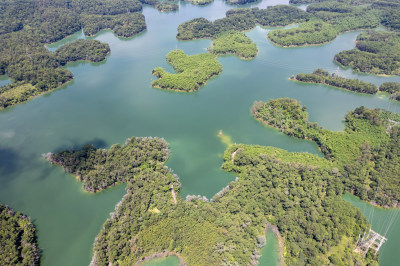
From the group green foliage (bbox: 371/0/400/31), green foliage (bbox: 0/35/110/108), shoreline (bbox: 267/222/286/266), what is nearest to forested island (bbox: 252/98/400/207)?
shoreline (bbox: 267/222/286/266)

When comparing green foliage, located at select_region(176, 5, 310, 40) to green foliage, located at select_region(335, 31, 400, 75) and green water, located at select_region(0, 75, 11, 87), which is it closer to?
green foliage, located at select_region(335, 31, 400, 75)

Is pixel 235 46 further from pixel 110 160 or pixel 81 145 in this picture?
pixel 110 160

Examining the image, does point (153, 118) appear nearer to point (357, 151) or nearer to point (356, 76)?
point (357, 151)

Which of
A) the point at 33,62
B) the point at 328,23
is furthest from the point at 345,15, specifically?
the point at 33,62

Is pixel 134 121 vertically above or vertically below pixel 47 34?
below

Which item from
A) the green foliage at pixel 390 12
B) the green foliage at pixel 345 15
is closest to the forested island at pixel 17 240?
the green foliage at pixel 345 15

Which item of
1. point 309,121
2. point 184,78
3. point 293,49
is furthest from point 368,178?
point 293,49

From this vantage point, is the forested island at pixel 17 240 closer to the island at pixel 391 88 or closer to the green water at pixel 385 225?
the green water at pixel 385 225
